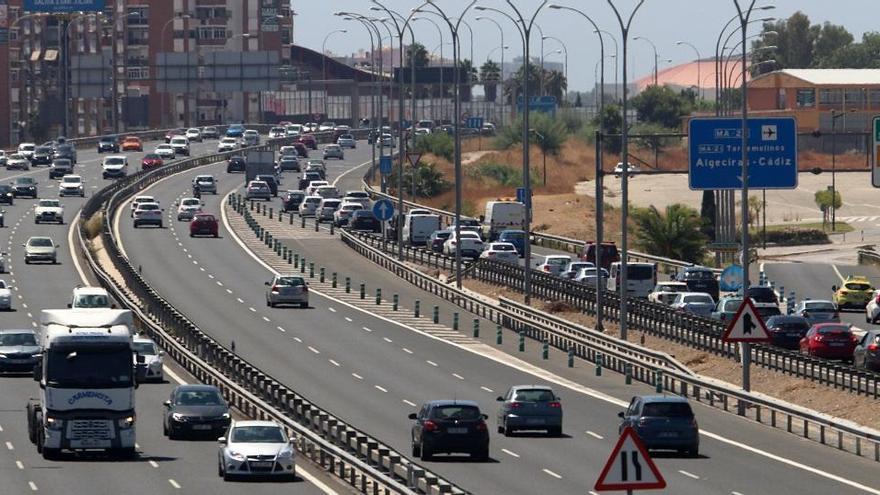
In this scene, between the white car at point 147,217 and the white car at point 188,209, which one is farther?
the white car at point 188,209

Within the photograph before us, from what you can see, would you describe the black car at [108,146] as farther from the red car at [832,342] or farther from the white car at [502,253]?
the red car at [832,342]

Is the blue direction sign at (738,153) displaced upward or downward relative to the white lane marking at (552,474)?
upward

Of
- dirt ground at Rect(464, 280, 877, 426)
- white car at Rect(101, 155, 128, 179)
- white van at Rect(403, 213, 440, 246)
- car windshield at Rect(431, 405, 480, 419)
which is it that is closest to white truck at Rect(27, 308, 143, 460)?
car windshield at Rect(431, 405, 480, 419)

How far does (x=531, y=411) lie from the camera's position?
46.4 metres

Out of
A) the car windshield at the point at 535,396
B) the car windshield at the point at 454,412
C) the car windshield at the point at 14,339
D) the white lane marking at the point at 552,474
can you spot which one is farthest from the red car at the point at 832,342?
the car windshield at the point at 14,339

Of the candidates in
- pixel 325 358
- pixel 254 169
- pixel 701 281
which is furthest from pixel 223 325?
pixel 254 169

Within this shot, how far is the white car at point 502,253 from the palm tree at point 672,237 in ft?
33.7

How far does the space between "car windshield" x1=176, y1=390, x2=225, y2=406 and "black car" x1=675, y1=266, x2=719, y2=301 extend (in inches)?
1451

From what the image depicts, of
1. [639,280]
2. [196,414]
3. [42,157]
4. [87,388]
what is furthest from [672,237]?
[42,157]

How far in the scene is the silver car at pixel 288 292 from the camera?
3091 inches

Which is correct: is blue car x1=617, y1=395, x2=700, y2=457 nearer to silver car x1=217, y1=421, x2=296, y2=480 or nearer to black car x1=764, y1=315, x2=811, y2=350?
silver car x1=217, y1=421, x2=296, y2=480

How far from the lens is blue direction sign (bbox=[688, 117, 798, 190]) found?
64812 millimetres

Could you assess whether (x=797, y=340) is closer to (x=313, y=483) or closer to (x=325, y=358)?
(x=325, y=358)

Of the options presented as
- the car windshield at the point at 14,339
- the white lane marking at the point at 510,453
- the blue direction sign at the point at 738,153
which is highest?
the blue direction sign at the point at 738,153
